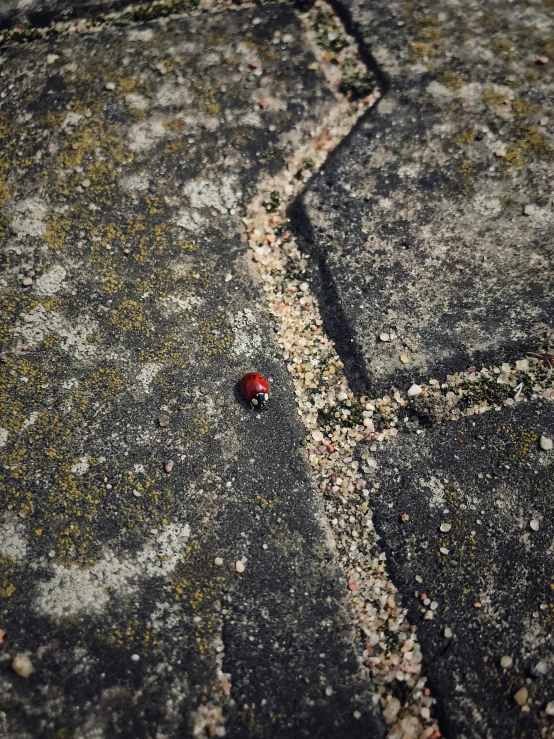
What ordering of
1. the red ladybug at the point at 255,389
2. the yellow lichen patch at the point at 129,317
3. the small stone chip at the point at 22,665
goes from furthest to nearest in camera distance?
the yellow lichen patch at the point at 129,317 < the red ladybug at the point at 255,389 < the small stone chip at the point at 22,665

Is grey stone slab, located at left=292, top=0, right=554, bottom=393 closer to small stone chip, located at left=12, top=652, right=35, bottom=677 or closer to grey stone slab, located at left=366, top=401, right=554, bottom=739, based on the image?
grey stone slab, located at left=366, top=401, right=554, bottom=739

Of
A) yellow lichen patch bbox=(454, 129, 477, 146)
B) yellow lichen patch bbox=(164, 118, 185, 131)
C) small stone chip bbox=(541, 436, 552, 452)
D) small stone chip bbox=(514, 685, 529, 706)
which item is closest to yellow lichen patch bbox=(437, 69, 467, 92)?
yellow lichen patch bbox=(454, 129, 477, 146)

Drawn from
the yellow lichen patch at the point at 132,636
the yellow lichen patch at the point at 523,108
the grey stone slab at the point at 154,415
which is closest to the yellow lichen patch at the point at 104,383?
the grey stone slab at the point at 154,415

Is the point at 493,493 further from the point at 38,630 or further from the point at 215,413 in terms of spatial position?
the point at 38,630

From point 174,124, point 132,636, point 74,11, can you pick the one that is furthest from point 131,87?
point 132,636

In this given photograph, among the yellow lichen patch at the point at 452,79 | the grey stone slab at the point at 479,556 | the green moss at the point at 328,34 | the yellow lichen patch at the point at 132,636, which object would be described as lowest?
the grey stone slab at the point at 479,556

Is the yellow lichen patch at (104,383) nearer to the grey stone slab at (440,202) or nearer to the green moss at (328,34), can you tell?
the grey stone slab at (440,202)
